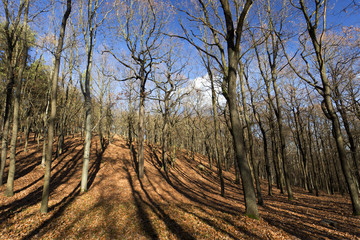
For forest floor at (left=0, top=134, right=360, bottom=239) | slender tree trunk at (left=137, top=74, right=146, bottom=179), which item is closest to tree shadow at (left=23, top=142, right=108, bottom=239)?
forest floor at (left=0, top=134, right=360, bottom=239)

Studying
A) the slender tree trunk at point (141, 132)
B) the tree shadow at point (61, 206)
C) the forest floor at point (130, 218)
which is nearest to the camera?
the forest floor at point (130, 218)

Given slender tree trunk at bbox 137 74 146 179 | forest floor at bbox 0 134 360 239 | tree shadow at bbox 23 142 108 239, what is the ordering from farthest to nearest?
slender tree trunk at bbox 137 74 146 179, tree shadow at bbox 23 142 108 239, forest floor at bbox 0 134 360 239

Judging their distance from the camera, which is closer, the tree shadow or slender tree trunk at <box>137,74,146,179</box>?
the tree shadow

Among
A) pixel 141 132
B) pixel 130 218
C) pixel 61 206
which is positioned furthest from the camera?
pixel 141 132

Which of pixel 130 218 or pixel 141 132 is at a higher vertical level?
pixel 141 132

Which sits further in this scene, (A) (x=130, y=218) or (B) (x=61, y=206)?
→ (B) (x=61, y=206)

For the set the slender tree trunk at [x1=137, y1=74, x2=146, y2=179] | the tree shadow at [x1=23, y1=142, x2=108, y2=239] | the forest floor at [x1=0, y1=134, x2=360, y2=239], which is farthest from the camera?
the slender tree trunk at [x1=137, y1=74, x2=146, y2=179]

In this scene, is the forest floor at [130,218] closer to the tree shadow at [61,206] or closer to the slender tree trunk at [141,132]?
the tree shadow at [61,206]

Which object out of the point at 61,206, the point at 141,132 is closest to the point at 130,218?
the point at 61,206

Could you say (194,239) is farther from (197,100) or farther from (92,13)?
(197,100)

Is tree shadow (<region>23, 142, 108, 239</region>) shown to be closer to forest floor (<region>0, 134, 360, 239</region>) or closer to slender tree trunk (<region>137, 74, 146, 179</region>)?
forest floor (<region>0, 134, 360, 239</region>)

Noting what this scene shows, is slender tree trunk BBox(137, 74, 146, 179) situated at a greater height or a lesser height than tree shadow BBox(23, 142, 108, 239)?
greater

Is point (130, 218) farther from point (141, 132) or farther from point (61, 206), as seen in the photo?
point (141, 132)

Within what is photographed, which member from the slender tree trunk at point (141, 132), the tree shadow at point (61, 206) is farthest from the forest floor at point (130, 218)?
the slender tree trunk at point (141, 132)
